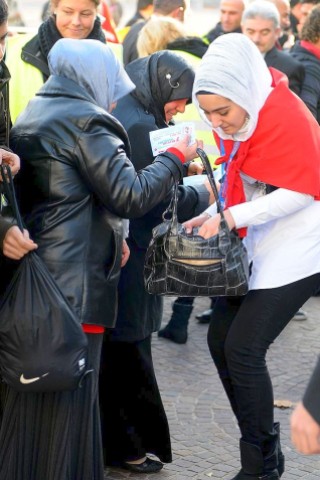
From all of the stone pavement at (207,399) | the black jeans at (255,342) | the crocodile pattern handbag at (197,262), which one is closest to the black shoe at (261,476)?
the black jeans at (255,342)

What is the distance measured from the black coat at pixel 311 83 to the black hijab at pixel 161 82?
9.61 feet

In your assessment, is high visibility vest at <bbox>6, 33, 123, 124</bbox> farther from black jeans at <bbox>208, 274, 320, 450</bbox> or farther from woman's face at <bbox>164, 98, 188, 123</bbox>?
black jeans at <bbox>208, 274, 320, 450</bbox>

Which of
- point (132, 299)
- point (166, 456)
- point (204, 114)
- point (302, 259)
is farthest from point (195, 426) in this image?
point (204, 114)

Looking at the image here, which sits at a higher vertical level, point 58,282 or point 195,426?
point 58,282

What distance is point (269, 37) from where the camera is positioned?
7.79 m

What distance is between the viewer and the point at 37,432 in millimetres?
3953

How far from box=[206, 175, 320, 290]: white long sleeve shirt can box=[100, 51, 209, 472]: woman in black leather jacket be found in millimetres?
497

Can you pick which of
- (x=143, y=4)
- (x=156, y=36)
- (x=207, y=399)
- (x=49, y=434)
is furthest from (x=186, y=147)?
(x=143, y=4)

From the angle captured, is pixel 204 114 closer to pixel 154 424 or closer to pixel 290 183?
pixel 290 183

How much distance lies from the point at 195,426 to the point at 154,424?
1.88 feet

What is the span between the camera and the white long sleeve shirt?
4117mm

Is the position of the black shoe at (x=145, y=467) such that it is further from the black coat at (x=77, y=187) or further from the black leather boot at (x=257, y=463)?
the black coat at (x=77, y=187)

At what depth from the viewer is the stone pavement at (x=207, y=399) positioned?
4.76 meters

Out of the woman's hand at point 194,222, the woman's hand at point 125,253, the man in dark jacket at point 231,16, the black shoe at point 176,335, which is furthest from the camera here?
the man in dark jacket at point 231,16
